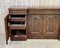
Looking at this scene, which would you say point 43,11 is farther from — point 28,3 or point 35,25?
point 28,3

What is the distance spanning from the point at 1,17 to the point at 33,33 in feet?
3.79

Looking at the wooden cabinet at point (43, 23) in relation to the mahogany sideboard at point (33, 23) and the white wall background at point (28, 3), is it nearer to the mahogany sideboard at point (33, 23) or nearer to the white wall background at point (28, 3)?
the mahogany sideboard at point (33, 23)

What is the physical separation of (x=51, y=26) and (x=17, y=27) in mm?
935

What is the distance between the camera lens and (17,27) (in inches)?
135

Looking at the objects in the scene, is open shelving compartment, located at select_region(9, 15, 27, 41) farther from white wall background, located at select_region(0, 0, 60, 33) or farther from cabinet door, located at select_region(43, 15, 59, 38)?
cabinet door, located at select_region(43, 15, 59, 38)

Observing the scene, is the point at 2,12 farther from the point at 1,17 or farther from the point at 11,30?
the point at 11,30

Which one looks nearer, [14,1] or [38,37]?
[38,37]

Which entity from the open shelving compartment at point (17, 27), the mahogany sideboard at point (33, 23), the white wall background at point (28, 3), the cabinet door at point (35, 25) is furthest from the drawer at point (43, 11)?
the white wall background at point (28, 3)

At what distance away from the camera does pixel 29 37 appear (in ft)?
12.0

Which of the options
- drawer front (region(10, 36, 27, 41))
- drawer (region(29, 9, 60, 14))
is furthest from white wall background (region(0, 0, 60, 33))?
drawer front (region(10, 36, 27, 41))

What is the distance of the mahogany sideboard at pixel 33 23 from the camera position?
344 centimetres

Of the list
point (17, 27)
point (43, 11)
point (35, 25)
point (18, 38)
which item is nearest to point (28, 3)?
point (43, 11)

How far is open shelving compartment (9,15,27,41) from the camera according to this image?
11.2 ft

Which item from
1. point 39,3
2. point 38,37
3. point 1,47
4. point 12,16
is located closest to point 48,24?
point 38,37
